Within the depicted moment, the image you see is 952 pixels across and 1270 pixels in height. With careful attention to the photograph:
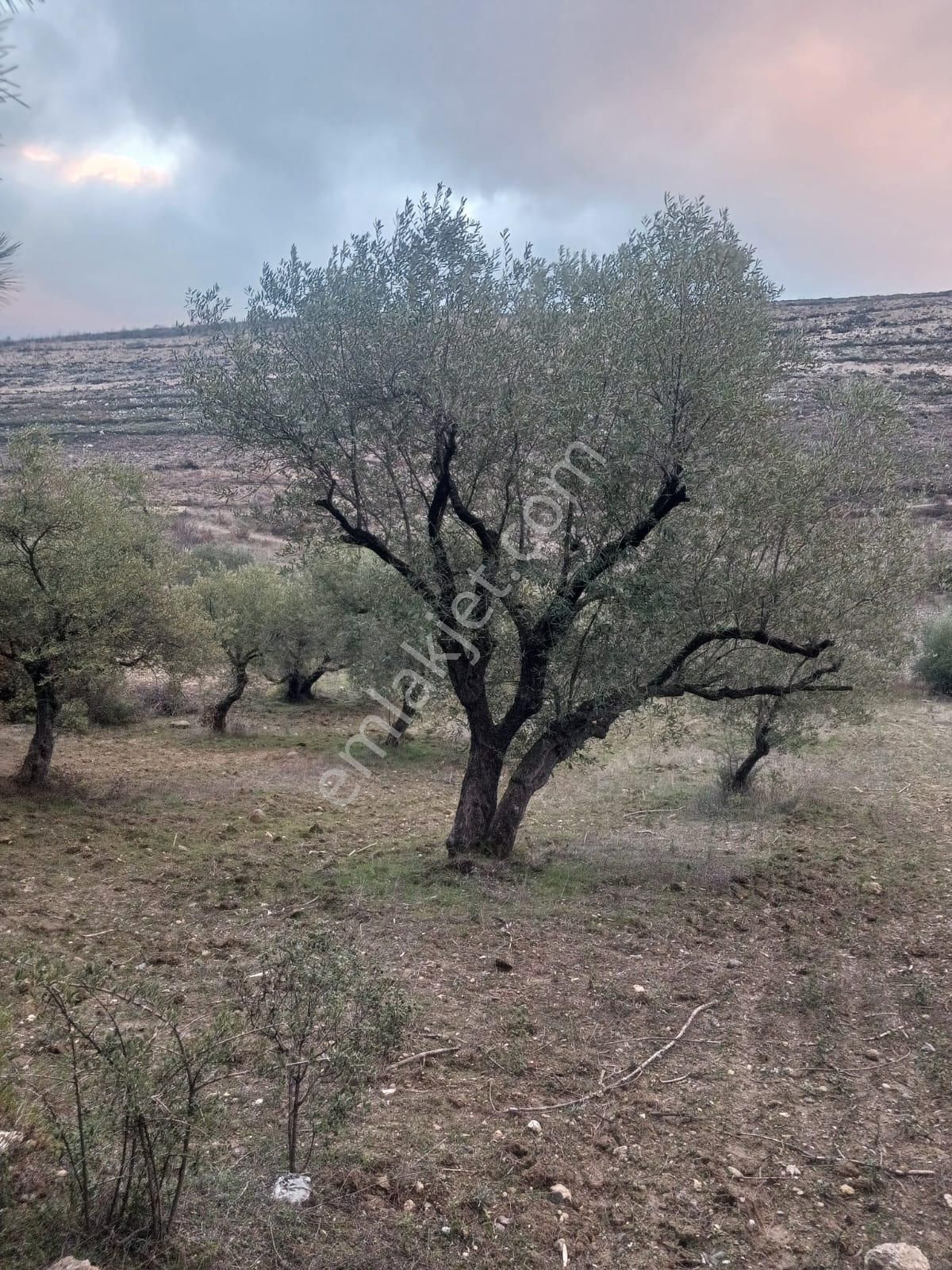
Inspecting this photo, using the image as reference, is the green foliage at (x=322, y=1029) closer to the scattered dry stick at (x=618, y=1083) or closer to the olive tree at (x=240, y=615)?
the scattered dry stick at (x=618, y=1083)

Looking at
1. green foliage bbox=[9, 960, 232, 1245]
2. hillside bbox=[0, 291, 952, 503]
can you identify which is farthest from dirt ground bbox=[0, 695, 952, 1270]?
hillside bbox=[0, 291, 952, 503]

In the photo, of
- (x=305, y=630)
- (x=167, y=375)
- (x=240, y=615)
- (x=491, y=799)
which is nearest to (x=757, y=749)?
(x=491, y=799)

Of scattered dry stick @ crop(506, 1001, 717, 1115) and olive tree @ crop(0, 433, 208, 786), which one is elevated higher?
olive tree @ crop(0, 433, 208, 786)

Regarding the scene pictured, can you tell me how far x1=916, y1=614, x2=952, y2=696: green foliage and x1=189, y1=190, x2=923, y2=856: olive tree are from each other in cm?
1456

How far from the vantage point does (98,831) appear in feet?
34.1

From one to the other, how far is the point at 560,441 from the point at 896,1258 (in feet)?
21.4

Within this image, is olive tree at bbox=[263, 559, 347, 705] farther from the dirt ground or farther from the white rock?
the white rock

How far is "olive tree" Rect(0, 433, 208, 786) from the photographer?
11.2 meters

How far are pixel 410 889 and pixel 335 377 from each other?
5233 mm

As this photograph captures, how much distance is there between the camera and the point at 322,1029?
3.97 m

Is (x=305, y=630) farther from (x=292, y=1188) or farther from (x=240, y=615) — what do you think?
(x=292, y=1188)

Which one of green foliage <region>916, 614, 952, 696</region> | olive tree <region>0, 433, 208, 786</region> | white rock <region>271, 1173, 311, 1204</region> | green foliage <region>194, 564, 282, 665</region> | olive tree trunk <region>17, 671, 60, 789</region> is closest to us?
white rock <region>271, 1173, 311, 1204</region>

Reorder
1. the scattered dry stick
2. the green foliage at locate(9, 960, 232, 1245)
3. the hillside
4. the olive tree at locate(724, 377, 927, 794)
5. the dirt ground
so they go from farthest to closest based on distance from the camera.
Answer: the hillside → the olive tree at locate(724, 377, 927, 794) → the scattered dry stick → the dirt ground → the green foliage at locate(9, 960, 232, 1245)

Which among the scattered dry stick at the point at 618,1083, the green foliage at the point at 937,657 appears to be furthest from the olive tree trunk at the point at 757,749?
the green foliage at the point at 937,657
